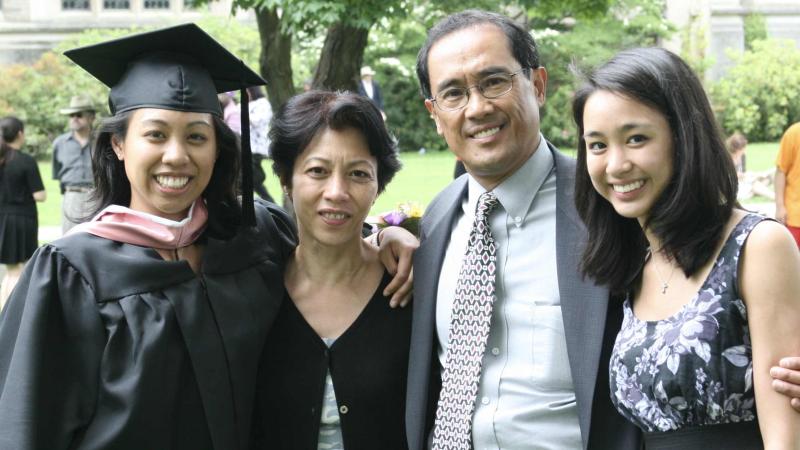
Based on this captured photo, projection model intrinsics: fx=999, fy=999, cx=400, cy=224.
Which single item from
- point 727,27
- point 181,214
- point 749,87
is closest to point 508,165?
point 181,214

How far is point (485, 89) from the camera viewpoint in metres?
3.23

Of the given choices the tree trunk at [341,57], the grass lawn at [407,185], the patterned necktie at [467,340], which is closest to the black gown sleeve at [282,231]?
the patterned necktie at [467,340]

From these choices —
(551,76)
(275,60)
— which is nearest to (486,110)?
(275,60)

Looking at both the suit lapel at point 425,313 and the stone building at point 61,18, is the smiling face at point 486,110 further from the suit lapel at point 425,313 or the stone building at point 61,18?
the stone building at point 61,18

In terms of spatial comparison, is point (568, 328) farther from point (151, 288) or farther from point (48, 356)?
point (48, 356)

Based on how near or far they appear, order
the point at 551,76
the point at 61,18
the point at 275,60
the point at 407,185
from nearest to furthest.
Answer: the point at 275,60, the point at 407,185, the point at 551,76, the point at 61,18

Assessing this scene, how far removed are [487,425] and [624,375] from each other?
1.74ft

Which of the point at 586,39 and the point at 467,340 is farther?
the point at 586,39

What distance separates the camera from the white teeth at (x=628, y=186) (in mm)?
2724

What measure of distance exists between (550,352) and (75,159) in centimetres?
858

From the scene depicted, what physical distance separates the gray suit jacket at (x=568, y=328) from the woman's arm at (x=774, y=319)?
0.49m

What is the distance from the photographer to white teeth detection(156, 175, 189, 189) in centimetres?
317

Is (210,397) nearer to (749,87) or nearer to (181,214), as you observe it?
(181,214)

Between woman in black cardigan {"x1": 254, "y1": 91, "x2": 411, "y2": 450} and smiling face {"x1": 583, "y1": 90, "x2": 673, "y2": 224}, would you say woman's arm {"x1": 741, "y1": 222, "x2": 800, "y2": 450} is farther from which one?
woman in black cardigan {"x1": 254, "y1": 91, "x2": 411, "y2": 450}
